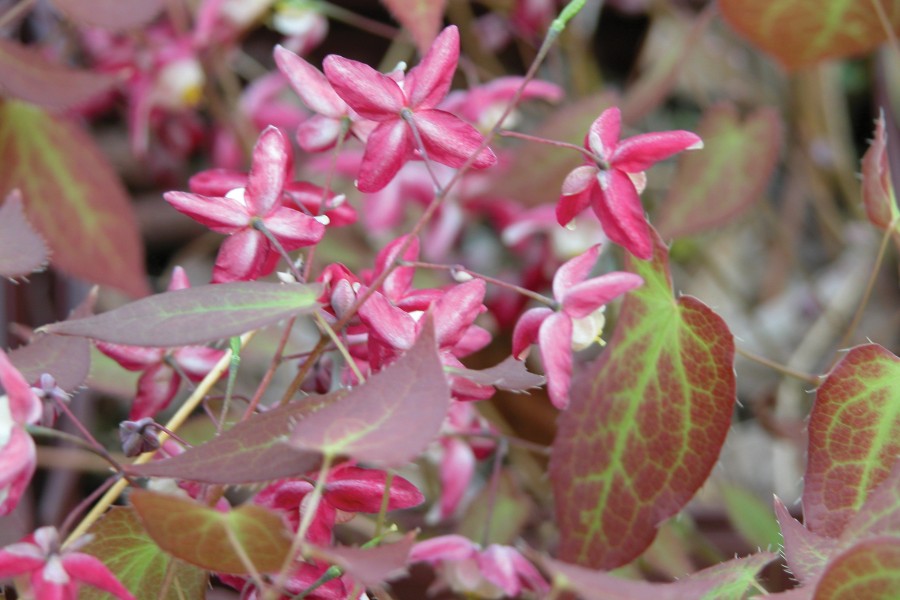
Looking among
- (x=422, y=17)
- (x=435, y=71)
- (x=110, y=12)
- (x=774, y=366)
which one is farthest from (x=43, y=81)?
(x=774, y=366)

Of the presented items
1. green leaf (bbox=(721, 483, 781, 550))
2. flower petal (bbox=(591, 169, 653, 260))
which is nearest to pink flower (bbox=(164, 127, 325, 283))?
flower petal (bbox=(591, 169, 653, 260))

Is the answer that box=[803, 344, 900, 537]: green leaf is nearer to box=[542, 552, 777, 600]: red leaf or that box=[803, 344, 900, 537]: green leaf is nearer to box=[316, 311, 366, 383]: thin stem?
box=[542, 552, 777, 600]: red leaf

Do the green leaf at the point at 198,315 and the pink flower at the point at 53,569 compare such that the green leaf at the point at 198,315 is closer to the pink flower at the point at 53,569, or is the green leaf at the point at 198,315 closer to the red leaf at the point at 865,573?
the pink flower at the point at 53,569

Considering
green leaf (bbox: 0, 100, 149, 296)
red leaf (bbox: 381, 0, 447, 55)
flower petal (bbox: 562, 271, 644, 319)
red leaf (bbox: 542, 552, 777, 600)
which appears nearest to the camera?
red leaf (bbox: 542, 552, 777, 600)

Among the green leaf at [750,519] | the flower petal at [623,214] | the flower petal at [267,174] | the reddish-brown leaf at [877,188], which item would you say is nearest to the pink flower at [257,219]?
the flower petal at [267,174]

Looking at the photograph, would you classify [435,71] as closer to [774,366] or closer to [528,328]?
[528,328]

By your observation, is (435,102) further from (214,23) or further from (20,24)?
(20,24)
